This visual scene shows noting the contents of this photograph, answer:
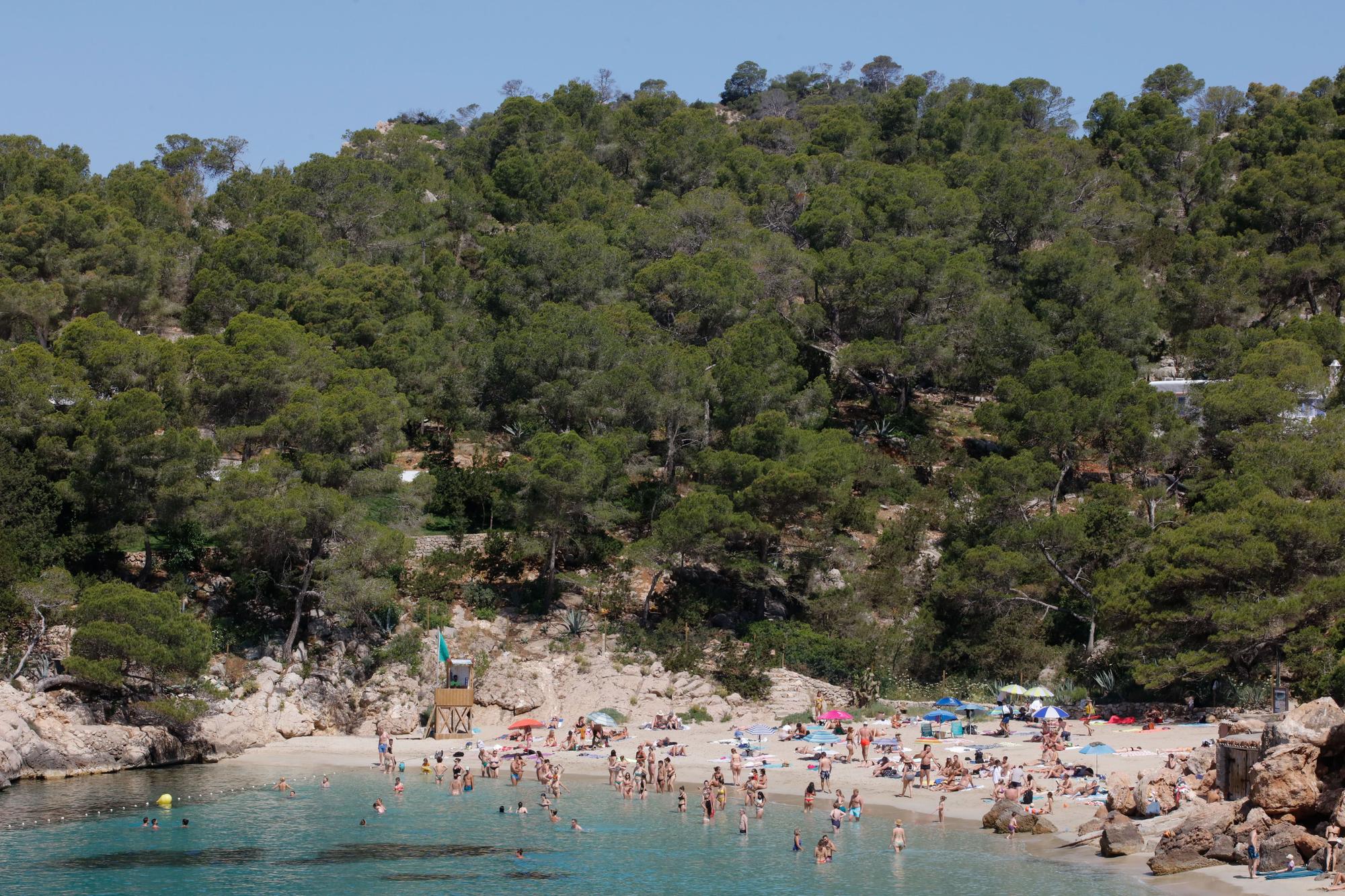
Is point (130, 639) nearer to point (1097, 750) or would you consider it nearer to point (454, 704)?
point (454, 704)

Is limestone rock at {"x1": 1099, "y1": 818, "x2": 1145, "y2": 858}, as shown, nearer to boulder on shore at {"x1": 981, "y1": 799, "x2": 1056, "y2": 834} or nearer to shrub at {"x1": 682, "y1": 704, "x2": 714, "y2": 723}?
boulder on shore at {"x1": 981, "y1": 799, "x2": 1056, "y2": 834}

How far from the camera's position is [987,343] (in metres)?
53.4

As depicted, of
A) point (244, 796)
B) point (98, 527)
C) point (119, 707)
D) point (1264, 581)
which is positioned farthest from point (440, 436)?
point (1264, 581)

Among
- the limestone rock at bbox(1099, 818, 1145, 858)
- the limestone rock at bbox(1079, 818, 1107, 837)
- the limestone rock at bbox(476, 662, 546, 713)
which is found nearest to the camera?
the limestone rock at bbox(1099, 818, 1145, 858)

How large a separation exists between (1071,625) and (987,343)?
14.8 metres

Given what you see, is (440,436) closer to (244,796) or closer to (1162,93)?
(244,796)

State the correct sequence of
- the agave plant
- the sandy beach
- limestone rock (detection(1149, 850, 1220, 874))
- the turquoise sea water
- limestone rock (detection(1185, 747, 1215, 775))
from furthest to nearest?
the agave plant → limestone rock (detection(1185, 747, 1215, 775)) → the sandy beach → the turquoise sea water → limestone rock (detection(1149, 850, 1220, 874))

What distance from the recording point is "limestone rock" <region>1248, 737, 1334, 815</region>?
2359cm

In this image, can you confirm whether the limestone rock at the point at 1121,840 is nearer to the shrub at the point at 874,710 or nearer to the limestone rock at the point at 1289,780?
the limestone rock at the point at 1289,780

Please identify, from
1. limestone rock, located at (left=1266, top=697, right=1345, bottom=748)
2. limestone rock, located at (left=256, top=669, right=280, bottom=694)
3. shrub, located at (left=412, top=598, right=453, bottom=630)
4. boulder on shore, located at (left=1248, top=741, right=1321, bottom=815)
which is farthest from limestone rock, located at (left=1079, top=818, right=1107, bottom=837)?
limestone rock, located at (left=256, top=669, right=280, bottom=694)

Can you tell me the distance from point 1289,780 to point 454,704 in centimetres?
2238

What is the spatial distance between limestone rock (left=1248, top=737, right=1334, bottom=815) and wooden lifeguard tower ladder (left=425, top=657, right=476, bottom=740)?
2165cm

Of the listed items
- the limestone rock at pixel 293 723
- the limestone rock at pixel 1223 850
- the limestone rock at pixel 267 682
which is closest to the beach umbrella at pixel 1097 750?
the limestone rock at pixel 1223 850

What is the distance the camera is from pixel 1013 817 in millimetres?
28031
